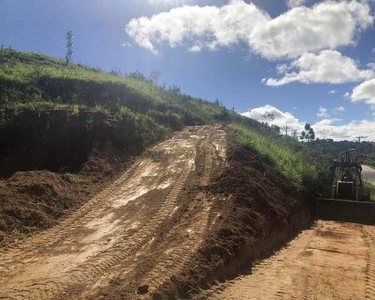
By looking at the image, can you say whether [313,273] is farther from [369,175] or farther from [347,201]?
[369,175]

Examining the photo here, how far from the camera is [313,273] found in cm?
855

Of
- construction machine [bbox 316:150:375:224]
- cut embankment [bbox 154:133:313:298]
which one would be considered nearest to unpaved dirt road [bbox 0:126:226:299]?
cut embankment [bbox 154:133:313:298]

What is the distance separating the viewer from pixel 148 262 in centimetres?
725

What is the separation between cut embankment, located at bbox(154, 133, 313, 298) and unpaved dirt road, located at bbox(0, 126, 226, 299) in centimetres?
29

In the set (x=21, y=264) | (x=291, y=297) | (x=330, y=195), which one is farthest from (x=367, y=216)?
(x=21, y=264)

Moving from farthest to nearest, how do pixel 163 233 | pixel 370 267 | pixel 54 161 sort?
pixel 54 161 → pixel 370 267 → pixel 163 233

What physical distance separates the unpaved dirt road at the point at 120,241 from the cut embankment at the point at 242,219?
0.95 feet

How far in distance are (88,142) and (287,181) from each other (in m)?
8.23

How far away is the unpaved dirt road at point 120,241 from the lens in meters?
6.68

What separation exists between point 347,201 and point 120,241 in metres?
10.9

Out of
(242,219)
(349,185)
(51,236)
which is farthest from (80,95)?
(349,185)

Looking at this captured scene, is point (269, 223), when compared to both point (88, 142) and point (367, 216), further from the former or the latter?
point (88, 142)

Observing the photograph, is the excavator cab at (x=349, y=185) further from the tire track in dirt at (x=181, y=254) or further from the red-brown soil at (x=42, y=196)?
the red-brown soil at (x=42, y=196)

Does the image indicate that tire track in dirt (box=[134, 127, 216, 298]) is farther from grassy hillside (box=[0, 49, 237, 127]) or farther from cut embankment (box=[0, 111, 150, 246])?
grassy hillside (box=[0, 49, 237, 127])
